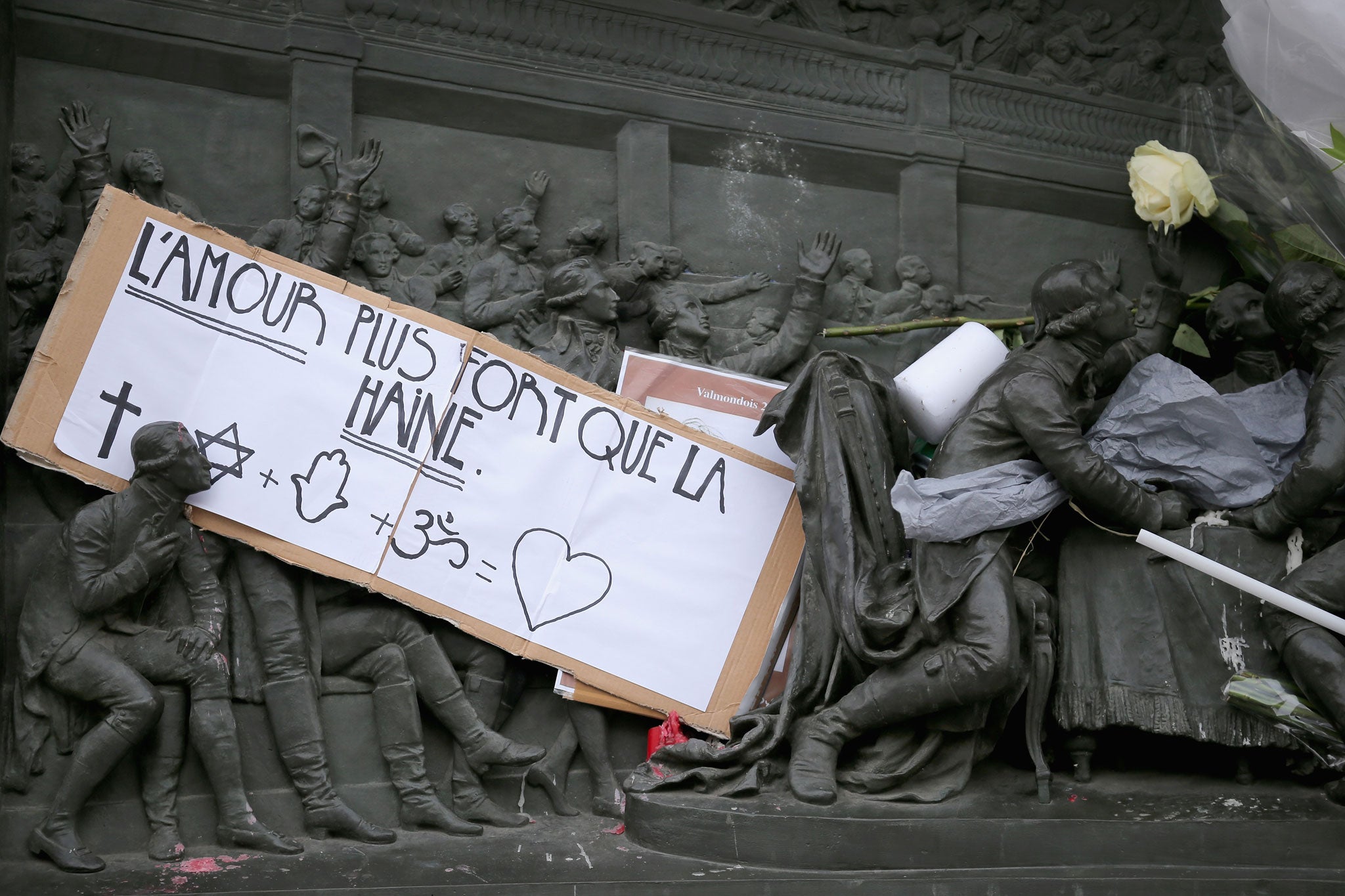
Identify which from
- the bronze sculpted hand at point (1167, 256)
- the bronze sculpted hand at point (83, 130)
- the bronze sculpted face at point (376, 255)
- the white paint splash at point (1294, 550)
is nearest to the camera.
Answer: the white paint splash at point (1294, 550)

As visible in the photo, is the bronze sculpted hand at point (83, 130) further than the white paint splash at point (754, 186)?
No

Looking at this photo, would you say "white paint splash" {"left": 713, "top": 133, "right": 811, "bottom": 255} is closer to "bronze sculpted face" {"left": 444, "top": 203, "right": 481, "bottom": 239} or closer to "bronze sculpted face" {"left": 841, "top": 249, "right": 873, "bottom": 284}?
"bronze sculpted face" {"left": 841, "top": 249, "right": 873, "bottom": 284}

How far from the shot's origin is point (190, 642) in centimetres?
473

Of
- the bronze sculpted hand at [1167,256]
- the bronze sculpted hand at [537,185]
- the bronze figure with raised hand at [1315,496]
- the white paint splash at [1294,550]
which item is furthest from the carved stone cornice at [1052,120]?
the white paint splash at [1294,550]

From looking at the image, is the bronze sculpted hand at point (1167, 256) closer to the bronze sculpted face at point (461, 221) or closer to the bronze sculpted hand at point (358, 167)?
the bronze sculpted face at point (461, 221)

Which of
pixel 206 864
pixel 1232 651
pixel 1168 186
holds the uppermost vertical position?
pixel 1168 186

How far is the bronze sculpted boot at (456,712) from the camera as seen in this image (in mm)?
5000

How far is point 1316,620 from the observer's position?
4531 mm

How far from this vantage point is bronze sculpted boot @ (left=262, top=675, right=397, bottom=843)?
188 inches

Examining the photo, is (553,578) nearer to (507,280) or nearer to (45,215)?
(507,280)

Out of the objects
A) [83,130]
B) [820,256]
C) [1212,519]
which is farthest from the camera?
[820,256]

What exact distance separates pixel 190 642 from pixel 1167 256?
4.47m

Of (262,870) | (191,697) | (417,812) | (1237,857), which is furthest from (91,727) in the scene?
(1237,857)

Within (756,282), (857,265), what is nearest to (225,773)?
(756,282)
